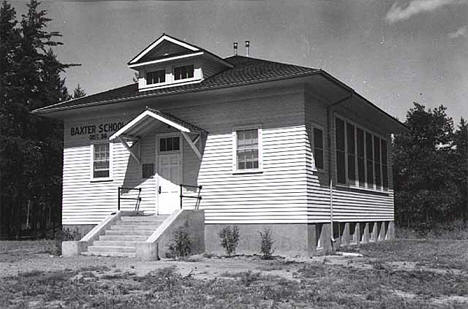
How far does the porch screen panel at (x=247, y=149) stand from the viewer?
717 inches

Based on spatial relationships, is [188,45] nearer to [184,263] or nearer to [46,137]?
[184,263]

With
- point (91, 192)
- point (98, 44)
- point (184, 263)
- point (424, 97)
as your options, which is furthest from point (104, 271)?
point (424, 97)

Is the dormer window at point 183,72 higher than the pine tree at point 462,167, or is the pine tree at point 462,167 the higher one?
the dormer window at point 183,72

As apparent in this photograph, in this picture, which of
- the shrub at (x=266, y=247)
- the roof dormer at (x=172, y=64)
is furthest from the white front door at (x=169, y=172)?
the shrub at (x=266, y=247)

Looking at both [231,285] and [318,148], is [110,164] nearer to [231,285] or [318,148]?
[318,148]

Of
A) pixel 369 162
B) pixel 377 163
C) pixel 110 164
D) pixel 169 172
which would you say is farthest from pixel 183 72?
pixel 377 163

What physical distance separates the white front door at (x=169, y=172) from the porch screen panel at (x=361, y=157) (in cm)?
787

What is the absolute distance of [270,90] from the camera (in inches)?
709

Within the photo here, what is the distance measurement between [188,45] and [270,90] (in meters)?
4.45

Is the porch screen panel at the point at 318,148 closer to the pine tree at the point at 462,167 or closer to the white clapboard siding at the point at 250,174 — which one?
the white clapboard siding at the point at 250,174

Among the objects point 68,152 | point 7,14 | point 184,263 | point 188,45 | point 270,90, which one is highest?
point 7,14

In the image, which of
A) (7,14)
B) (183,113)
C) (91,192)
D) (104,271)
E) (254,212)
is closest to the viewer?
(104,271)

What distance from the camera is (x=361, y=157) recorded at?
23609 mm

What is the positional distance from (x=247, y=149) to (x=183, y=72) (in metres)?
4.65
